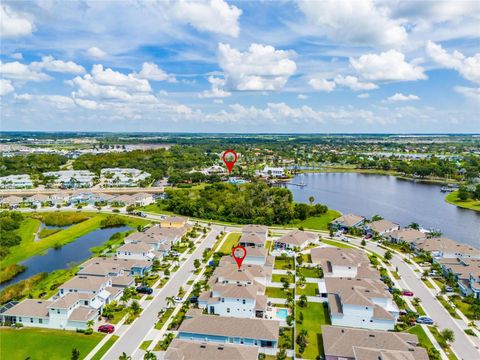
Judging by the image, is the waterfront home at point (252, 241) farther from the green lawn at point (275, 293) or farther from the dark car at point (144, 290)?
the dark car at point (144, 290)

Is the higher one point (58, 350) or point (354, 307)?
point (354, 307)

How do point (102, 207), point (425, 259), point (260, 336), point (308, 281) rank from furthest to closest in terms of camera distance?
1. point (102, 207)
2. point (425, 259)
3. point (308, 281)
4. point (260, 336)

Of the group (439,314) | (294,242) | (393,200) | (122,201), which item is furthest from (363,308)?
(393,200)

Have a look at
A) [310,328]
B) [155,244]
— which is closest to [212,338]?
[310,328]

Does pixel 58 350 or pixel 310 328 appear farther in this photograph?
pixel 310 328

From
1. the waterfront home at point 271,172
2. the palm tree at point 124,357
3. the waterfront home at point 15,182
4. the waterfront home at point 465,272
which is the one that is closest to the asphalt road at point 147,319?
the palm tree at point 124,357

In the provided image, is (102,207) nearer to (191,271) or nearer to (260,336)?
(191,271)

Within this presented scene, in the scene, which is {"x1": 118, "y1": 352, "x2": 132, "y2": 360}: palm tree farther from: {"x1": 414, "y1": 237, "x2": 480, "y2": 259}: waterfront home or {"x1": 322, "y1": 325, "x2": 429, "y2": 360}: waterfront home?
{"x1": 414, "y1": 237, "x2": 480, "y2": 259}: waterfront home
